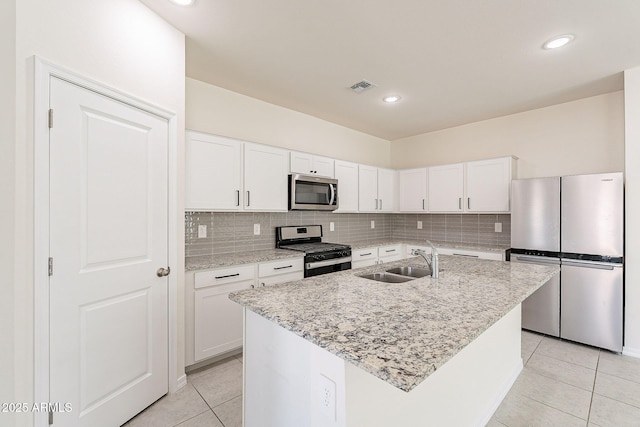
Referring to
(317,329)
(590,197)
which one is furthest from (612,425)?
(317,329)

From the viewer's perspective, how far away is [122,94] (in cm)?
172

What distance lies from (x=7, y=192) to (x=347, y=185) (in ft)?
11.0

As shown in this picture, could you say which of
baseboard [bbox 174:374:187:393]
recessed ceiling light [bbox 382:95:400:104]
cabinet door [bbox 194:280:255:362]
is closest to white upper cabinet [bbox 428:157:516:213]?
recessed ceiling light [bbox 382:95:400:104]

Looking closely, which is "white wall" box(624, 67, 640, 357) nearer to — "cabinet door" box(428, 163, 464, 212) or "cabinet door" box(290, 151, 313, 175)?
"cabinet door" box(428, 163, 464, 212)

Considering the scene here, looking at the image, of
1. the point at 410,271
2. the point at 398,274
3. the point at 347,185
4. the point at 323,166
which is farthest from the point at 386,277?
the point at 347,185

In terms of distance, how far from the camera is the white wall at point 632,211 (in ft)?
8.63

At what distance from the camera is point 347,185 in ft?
13.4

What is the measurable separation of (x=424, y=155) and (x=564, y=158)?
185 centimetres

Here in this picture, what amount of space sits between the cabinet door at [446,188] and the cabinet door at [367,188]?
2.74ft

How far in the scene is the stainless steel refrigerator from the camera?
8.95 ft


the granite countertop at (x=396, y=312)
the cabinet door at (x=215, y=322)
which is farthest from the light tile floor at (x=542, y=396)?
the granite countertop at (x=396, y=312)

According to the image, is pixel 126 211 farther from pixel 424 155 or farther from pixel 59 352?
pixel 424 155

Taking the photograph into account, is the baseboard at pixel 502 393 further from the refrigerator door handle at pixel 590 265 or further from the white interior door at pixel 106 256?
the white interior door at pixel 106 256

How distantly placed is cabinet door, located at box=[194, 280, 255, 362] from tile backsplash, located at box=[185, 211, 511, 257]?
0.58 m
